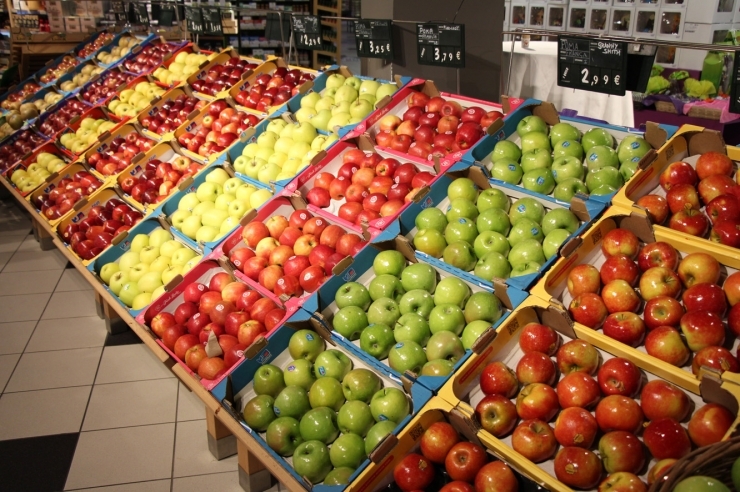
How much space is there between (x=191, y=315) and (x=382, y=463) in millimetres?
1557

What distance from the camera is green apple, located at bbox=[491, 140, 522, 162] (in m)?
2.73

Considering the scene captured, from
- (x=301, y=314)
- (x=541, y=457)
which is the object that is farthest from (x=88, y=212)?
(x=541, y=457)

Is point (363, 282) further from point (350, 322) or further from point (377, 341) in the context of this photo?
point (377, 341)

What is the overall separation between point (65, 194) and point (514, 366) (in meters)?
4.07

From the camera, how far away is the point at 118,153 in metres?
4.88

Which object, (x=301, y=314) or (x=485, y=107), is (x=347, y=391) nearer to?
(x=301, y=314)

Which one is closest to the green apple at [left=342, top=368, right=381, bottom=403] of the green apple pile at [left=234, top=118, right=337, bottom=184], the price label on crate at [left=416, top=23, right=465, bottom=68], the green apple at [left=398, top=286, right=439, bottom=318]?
the green apple at [left=398, top=286, right=439, bottom=318]

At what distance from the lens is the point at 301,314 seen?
8.18 feet

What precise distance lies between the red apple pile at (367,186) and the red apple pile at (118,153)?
83.4 inches

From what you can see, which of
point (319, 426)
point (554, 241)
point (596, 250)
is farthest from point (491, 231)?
point (319, 426)

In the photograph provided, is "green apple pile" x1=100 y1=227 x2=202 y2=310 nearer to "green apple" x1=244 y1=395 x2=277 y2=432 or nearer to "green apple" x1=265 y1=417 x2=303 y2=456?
"green apple" x1=244 y1=395 x2=277 y2=432

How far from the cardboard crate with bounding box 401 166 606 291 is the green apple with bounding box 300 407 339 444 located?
0.77m

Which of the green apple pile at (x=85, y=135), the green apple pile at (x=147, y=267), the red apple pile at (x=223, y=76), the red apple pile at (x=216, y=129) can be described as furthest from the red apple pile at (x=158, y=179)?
the green apple pile at (x=85, y=135)

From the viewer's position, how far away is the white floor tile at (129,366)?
3582 millimetres
